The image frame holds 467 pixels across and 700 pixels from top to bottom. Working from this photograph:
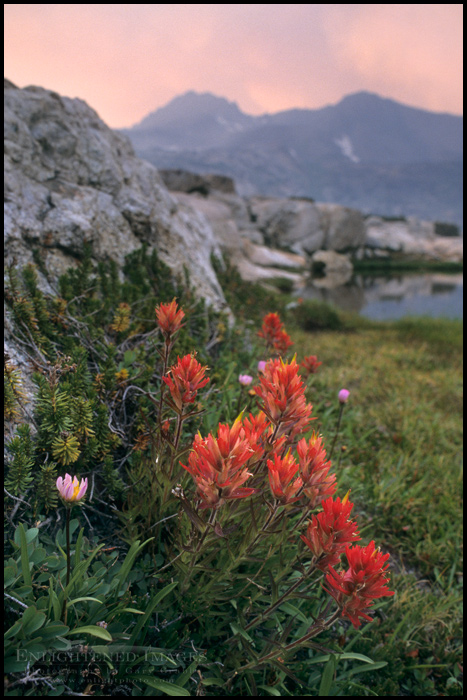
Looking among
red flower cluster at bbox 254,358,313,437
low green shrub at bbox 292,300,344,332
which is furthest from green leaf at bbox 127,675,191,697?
low green shrub at bbox 292,300,344,332

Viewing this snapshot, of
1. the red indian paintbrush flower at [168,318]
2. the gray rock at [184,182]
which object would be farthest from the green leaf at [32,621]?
the gray rock at [184,182]

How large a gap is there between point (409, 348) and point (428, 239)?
53.0m

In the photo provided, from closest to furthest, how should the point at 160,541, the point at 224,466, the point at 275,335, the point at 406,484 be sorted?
1. the point at 224,466
2. the point at 160,541
3. the point at 275,335
4. the point at 406,484

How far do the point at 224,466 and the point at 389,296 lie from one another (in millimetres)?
21095

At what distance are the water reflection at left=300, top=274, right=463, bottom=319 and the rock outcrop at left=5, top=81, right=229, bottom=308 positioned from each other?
10466 millimetres

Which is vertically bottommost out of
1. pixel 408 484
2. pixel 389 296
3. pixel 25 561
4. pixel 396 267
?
pixel 408 484

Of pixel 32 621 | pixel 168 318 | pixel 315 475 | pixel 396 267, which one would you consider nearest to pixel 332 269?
pixel 396 267

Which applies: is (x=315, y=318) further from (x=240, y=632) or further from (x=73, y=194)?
(x=240, y=632)

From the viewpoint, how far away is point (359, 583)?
100cm

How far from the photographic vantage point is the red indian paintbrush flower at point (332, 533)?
3.38 feet

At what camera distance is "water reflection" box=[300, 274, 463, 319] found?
15844 mm

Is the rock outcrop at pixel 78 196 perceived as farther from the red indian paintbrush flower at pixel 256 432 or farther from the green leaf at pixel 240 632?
the green leaf at pixel 240 632

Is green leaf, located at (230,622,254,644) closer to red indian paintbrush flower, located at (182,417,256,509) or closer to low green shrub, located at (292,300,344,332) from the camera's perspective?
red indian paintbrush flower, located at (182,417,256,509)

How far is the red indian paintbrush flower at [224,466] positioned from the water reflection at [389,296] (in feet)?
43.9
